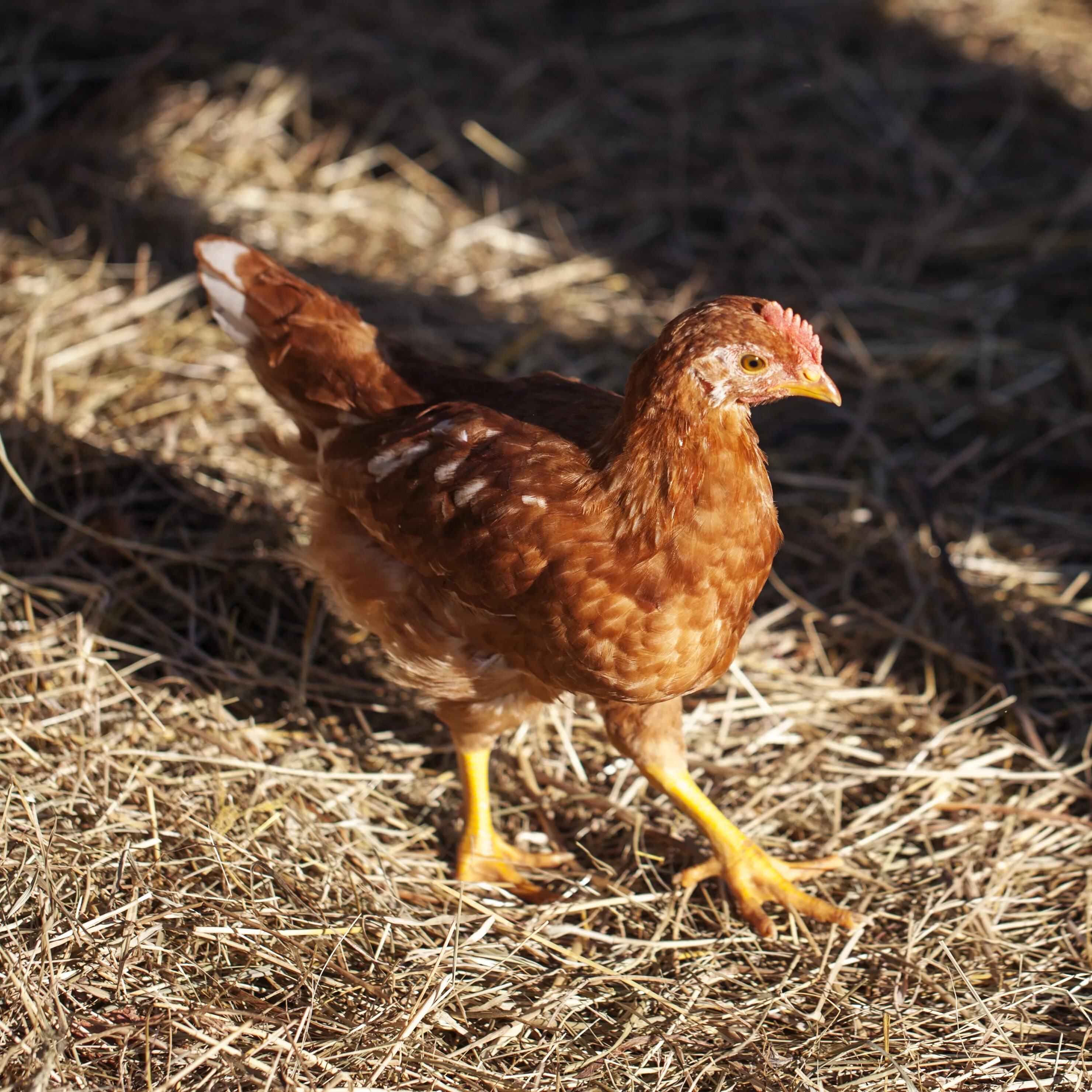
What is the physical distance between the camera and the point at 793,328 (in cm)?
213

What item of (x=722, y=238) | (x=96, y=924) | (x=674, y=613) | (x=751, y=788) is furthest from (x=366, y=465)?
(x=722, y=238)

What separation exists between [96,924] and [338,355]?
153 centimetres

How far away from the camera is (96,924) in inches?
94.3

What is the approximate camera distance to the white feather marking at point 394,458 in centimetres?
251

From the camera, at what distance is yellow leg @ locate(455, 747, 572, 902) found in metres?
2.86

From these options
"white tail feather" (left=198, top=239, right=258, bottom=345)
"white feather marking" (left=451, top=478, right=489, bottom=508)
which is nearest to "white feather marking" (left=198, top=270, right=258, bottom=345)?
"white tail feather" (left=198, top=239, right=258, bottom=345)

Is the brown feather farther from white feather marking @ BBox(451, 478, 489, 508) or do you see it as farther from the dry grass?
the dry grass

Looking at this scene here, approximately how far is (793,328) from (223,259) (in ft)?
5.58

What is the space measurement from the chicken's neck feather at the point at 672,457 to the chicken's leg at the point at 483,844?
88cm

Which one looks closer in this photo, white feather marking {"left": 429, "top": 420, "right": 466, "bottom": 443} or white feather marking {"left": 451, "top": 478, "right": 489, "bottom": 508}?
white feather marking {"left": 451, "top": 478, "right": 489, "bottom": 508}

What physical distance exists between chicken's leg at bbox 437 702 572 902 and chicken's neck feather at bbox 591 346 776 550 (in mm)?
882

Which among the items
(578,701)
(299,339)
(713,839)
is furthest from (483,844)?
(299,339)

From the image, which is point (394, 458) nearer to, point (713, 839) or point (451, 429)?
point (451, 429)

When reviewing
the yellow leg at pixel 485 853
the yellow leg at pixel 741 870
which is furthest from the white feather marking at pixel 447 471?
the yellow leg at pixel 741 870
